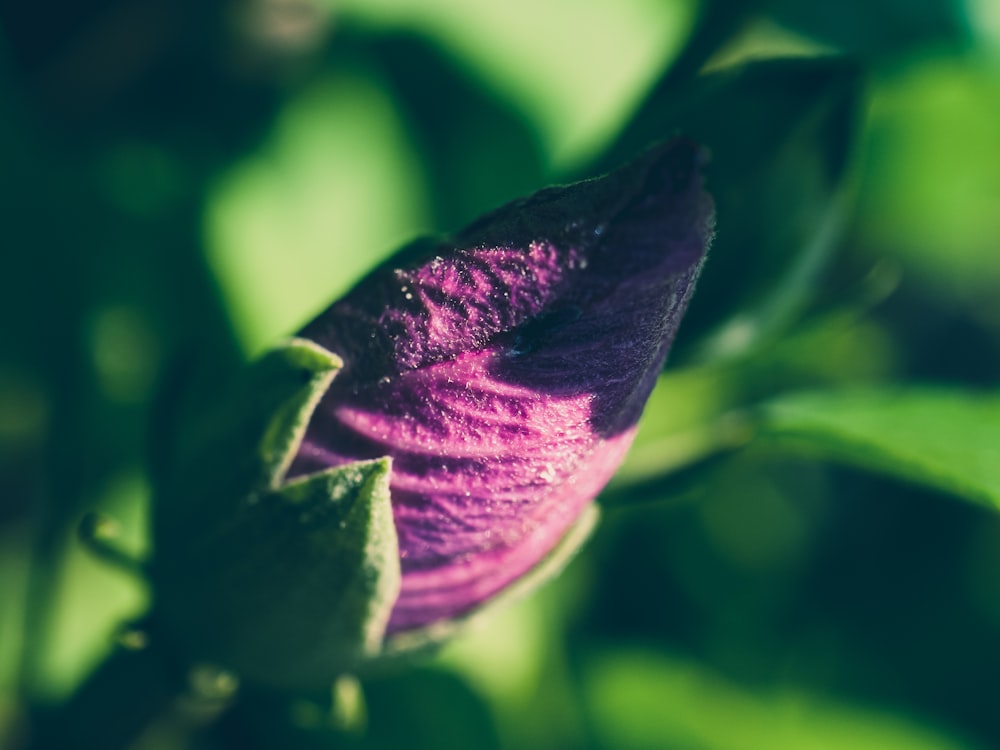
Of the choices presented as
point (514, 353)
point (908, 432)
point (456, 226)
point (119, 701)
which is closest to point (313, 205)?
point (456, 226)

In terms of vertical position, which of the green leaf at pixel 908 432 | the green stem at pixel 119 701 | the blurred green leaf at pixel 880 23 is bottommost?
the green stem at pixel 119 701

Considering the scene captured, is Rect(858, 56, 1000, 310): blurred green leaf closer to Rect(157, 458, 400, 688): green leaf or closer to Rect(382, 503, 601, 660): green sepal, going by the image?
Rect(382, 503, 601, 660): green sepal

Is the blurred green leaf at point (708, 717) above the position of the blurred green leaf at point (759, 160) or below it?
below

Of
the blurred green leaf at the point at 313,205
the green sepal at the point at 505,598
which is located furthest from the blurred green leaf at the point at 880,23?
the green sepal at the point at 505,598

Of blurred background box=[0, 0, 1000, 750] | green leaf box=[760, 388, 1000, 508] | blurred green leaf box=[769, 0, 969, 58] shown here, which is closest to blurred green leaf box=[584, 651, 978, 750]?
blurred background box=[0, 0, 1000, 750]

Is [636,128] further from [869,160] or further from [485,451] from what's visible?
[869,160]

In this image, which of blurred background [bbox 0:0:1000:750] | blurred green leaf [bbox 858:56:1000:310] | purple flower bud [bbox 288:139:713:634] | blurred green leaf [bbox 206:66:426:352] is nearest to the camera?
purple flower bud [bbox 288:139:713:634]

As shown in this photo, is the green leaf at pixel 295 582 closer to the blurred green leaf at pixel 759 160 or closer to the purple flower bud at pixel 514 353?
the purple flower bud at pixel 514 353

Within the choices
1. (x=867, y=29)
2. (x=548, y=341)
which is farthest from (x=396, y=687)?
(x=867, y=29)
